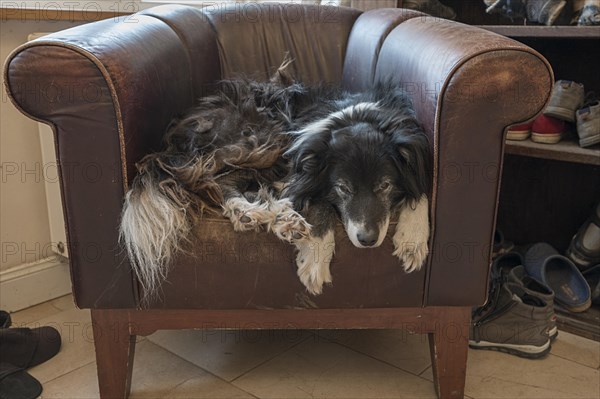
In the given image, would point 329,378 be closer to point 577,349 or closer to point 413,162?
point 413,162

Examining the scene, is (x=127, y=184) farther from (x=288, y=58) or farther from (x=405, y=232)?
(x=288, y=58)

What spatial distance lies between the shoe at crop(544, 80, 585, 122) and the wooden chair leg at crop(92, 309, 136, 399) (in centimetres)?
159

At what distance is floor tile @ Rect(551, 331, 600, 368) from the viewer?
6.64 feet

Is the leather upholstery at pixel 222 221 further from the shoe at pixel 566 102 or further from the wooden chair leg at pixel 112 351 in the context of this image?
the shoe at pixel 566 102

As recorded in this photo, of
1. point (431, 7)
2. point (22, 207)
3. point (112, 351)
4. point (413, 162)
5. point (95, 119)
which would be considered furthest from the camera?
→ point (431, 7)

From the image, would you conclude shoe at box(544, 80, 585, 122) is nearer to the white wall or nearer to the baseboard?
the white wall

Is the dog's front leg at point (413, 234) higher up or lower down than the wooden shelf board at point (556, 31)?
lower down

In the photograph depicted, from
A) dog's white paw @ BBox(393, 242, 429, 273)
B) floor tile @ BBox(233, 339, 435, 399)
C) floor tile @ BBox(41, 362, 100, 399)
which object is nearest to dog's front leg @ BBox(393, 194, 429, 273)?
dog's white paw @ BBox(393, 242, 429, 273)

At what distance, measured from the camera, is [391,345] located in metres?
2.10

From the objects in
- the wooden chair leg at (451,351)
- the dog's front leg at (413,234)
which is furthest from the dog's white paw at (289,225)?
the wooden chair leg at (451,351)

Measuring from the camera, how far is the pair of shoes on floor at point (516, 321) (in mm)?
2014

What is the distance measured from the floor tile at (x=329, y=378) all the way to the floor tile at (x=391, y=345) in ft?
0.13

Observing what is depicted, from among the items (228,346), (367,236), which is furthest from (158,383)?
(367,236)

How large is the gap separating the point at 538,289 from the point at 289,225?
1116 mm
